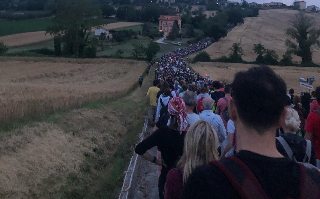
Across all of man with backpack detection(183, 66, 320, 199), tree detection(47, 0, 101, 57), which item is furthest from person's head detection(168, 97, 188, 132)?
tree detection(47, 0, 101, 57)

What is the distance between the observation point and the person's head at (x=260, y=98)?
7.27 feet

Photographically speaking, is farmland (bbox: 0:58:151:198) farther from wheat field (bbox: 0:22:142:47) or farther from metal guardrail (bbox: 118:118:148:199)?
wheat field (bbox: 0:22:142:47)

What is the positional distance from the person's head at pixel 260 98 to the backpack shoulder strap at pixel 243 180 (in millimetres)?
356

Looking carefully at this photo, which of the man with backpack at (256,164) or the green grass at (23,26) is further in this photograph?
the green grass at (23,26)

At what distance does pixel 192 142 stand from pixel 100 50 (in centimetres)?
7322

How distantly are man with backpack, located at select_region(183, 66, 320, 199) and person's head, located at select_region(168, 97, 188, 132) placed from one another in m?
2.55

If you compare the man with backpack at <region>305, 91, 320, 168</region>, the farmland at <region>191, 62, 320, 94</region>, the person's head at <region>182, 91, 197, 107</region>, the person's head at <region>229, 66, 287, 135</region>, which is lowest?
the farmland at <region>191, 62, 320, 94</region>

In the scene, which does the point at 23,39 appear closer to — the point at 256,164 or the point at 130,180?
the point at 130,180

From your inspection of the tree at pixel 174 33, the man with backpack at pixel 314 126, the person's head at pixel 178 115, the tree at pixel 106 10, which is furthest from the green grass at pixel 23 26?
the man with backpack at pixel 314 126

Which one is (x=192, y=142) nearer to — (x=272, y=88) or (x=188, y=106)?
(x=272, y=88)

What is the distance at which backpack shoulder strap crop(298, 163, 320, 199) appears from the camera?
2042 millimetres

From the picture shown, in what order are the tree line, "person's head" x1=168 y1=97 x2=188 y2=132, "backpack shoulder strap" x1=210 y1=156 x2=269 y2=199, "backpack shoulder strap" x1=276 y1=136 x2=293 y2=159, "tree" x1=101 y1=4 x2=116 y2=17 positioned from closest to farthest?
"backpack shoulder strap" x1=210 y1=156 x2=269 y2=199 → "backpack shoulder strap" x1=276 y1=136 x2=293 y2=159 → "person's head" x1=168 y1=97 x2=188 y2=132 → the tree line → "tree" x1=101 y1=4 x2=116 y2=17

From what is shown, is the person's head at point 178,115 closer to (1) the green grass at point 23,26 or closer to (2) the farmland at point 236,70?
(2) the farmland at point 236,70

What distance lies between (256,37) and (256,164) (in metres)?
104
